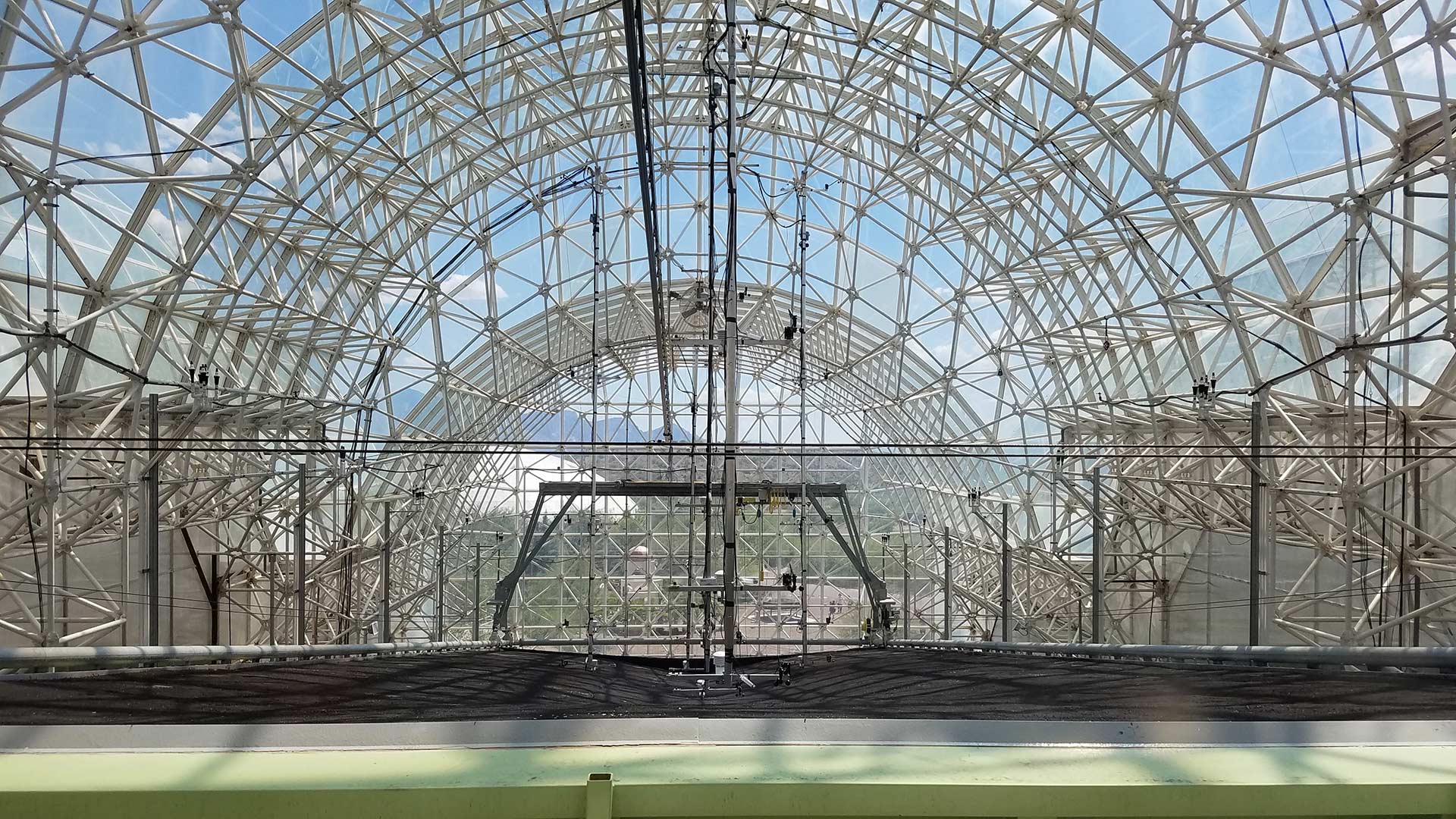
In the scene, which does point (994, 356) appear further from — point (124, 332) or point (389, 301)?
point (124, 332)

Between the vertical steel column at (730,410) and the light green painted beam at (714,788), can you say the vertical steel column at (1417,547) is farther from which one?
the light green painted beam at (714,788)

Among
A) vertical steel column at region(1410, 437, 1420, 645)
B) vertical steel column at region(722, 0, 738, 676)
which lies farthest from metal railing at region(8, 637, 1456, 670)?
vertical steel column at region(1410, 437, 1420, 645)

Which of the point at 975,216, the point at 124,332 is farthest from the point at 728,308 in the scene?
the point at 975,216

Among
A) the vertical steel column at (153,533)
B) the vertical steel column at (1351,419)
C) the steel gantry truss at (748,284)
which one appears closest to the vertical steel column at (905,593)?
the steel gantry truss at (748,284)

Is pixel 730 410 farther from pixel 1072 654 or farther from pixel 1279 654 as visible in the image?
pixel 1279 654

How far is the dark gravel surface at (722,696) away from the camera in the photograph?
15.2ft

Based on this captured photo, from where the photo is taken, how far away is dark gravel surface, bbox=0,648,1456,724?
15.2 feet

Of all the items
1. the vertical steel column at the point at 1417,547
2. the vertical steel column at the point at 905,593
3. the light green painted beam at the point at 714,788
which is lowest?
the vertical steel column at the point at 905,593

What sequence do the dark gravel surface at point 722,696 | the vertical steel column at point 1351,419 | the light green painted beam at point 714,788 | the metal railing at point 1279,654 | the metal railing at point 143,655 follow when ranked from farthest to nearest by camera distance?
the vertical steel column at point 1351,419 → the metal railing at point 1279,654 → the metal railing at point 143,655 → the dark gravel surface at point 722,696 → the light green painted beam at point 714,788

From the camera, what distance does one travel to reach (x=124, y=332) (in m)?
21.7

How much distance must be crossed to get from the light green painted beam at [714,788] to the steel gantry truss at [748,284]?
22.4 ft

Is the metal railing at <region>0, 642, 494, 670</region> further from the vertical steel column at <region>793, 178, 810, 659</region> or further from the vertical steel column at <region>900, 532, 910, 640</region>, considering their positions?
the vertical steel column at <region>900, 532, 910, 640</region>

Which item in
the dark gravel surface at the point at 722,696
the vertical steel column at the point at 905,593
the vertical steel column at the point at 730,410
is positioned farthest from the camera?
the vertical steel column at the point at 905,593

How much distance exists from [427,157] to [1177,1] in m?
18.8
